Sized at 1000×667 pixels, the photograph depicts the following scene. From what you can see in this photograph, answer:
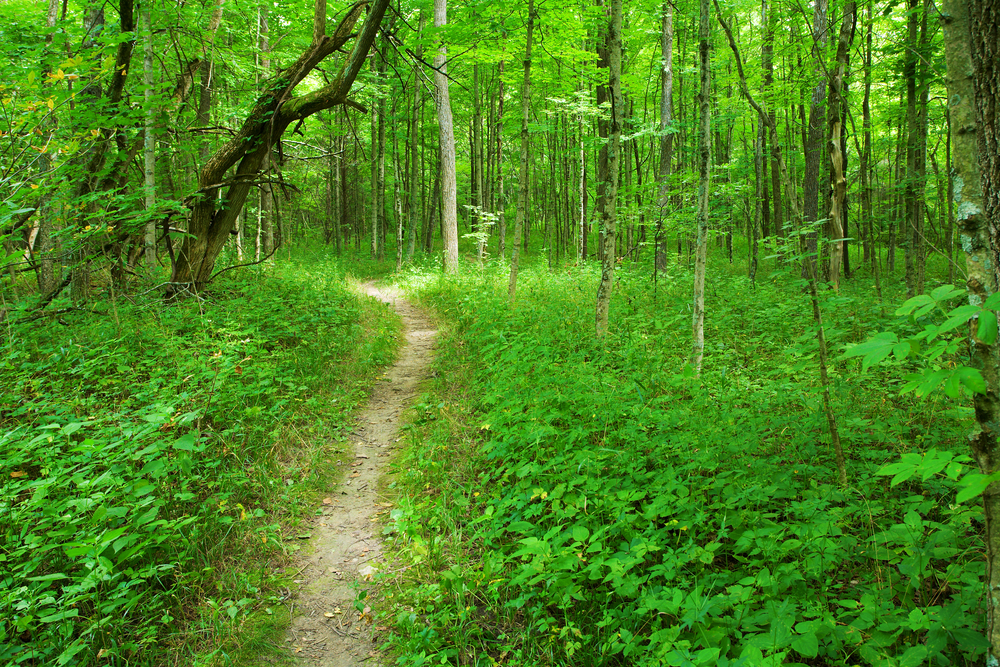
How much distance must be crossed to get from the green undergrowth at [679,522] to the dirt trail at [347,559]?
10.2 inches

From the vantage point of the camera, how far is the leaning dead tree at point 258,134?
23.6ft

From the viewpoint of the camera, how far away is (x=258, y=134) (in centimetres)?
776

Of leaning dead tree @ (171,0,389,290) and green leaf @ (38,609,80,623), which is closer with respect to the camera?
green leaf @ (38,609,80,623)

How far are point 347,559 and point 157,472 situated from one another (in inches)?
63.9

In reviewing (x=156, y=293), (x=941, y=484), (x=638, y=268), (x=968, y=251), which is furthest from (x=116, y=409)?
(x=638, y=268)

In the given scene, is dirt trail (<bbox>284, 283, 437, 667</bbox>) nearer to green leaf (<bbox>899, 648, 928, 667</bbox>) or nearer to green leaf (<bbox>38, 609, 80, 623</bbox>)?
green leaf (<bbox>38, 609, 80, 623</bbox>)

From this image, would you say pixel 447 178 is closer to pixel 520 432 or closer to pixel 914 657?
pixel 520 432

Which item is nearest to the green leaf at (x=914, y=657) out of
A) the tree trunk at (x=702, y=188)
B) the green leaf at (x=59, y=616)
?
the tree trunk at (x=702, y=188)

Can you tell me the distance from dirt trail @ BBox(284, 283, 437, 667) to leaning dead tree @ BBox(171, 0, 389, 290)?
3796mm

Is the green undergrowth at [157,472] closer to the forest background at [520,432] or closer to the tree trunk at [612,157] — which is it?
the forest background at [520,432]

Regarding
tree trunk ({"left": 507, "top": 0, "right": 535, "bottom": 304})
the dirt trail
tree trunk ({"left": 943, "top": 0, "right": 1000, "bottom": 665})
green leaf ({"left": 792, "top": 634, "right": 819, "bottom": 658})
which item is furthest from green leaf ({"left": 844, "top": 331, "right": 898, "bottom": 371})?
tree trunk ({"left": 507, "top": 0, "right": 535, "bottom": 304})

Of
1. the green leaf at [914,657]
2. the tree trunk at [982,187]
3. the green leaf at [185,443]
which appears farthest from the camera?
the green leaf at [185,443]

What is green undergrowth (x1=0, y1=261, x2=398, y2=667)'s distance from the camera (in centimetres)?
293

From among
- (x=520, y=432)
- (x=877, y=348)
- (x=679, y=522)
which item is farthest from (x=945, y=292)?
(x=520, y=432)
